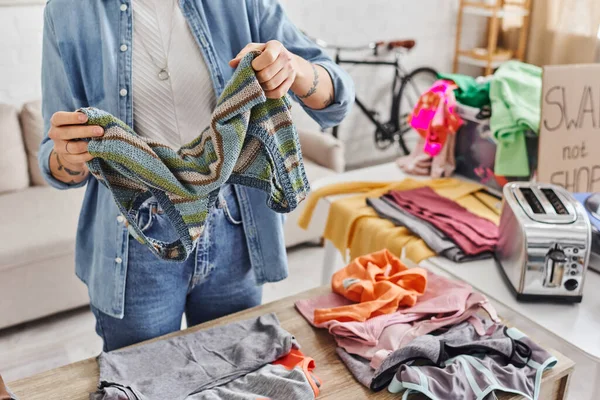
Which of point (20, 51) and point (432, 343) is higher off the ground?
point (20, 51)

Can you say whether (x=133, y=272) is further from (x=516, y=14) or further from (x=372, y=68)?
(x=516, y=14)

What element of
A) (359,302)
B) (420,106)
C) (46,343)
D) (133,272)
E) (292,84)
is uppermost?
(292,84)

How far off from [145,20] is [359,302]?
2.25ft

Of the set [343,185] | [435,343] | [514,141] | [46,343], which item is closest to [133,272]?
[435,343]

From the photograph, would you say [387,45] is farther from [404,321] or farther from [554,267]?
[404,321]

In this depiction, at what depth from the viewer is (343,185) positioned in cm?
181

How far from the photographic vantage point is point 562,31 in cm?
380

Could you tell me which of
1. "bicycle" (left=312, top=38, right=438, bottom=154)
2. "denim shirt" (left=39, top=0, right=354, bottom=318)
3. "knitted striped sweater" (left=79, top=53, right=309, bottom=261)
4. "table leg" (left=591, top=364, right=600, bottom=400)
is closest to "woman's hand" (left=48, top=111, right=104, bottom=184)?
"knitted striped sweater" (left=79, top=53, right=309, bottom=261)

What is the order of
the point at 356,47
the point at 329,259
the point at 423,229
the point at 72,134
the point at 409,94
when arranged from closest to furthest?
the point at 72,134
the point at 423,229
the point at 329,259
the point at 356,47
the point at 409,94

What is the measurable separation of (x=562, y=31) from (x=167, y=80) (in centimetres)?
348

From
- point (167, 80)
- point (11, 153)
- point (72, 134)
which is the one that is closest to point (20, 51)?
point (11, 153)

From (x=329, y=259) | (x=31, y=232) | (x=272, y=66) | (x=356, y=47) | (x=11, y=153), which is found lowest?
(x=31, y=232)

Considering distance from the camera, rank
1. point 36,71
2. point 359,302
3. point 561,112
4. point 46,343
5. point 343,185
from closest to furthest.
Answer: point 359,302
point 561,112
point 343,185
point 46,343
point 36,71

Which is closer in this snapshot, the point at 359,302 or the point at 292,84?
the point at 292,84
